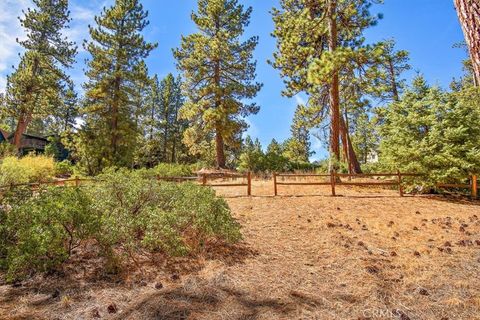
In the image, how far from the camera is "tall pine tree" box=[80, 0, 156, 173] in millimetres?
20891

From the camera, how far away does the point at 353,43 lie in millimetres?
13633

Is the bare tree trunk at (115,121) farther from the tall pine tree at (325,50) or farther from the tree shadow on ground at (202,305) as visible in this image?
the tree shadow on ground at (202,305)

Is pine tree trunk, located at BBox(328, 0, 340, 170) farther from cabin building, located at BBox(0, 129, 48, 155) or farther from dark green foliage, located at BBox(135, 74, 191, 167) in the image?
cabin building, located at BBox(0, 129, 48, 155)

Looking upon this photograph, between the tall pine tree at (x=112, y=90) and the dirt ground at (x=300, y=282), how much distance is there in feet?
55.7

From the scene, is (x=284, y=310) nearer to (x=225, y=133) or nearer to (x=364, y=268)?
(x=364, y=268)

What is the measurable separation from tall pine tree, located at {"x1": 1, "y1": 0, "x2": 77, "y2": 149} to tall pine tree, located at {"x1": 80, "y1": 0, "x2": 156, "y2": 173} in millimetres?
6037

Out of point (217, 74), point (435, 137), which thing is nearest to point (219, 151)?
point (217, 74)

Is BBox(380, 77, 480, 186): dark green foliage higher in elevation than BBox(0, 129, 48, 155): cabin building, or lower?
lower

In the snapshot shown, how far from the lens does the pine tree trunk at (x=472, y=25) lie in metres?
2.45

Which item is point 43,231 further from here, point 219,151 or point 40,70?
point 40,70

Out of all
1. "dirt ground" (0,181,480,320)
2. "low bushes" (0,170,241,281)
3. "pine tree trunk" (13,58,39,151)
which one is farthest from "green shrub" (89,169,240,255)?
"pine tree trunk" (13,58,39,151)

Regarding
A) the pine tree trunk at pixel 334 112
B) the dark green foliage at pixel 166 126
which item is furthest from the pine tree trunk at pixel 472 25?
the dark green foliage at pixel 166 126

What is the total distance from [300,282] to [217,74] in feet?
61.9

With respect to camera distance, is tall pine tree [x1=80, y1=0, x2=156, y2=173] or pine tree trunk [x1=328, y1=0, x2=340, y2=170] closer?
pine tree trunk [x1=328, y1=0, x2=340, y2=170]
